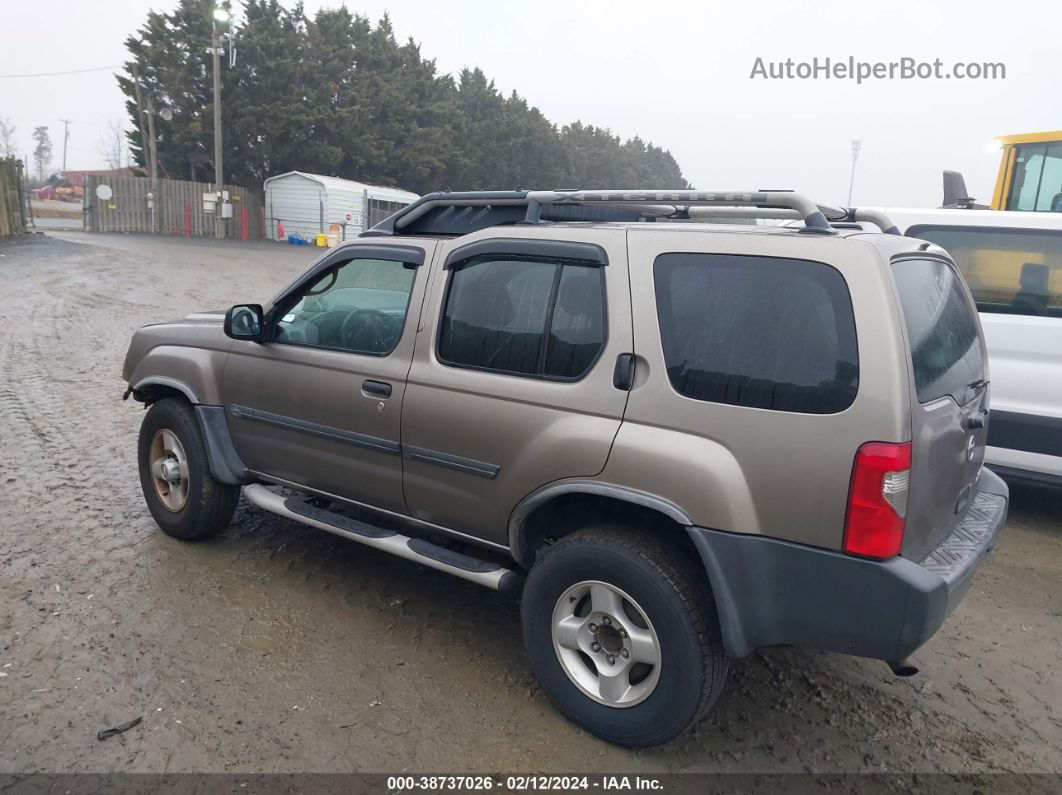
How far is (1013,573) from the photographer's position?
4.84 metres

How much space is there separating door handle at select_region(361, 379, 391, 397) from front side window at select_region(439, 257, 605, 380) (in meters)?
0.31

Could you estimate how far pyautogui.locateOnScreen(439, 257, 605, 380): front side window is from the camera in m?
3.20

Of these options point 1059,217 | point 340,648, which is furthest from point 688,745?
point 1059,217

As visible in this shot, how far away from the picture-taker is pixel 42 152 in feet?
382

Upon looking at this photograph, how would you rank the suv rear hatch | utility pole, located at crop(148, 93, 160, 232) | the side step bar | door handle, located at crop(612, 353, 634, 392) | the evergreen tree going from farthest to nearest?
1. the evergreen tree
2. utility pole, located at crop(148, 93, 160, 232)
3. the side step bar
4. door handle, located at crop(612, 353, 634, 392)
5. the suv rear hatch

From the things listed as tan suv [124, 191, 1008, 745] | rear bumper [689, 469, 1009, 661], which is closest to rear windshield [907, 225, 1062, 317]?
tan suv [124, 191, 1008, 745]

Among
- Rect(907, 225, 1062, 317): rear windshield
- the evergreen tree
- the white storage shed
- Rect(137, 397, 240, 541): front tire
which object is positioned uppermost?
the evergreen tree

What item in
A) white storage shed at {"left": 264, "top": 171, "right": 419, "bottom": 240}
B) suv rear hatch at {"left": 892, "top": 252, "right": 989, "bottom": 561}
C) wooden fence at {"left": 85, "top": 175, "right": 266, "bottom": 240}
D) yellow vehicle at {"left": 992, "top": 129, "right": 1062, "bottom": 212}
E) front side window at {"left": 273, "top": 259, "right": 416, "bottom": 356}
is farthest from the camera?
white storage shed at {"left": 264, "top": 171, "right": 419, "bottom": 240}

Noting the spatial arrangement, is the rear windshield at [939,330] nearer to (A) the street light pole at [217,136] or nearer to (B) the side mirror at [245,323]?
(B) the side mirror at [245,323]

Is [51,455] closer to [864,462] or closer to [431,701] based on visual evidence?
[431,701]

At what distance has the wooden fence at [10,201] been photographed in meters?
23.0

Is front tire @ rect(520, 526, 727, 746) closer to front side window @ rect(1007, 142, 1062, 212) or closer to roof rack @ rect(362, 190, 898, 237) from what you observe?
roof rack @ rect(362, 190, 898, 237)

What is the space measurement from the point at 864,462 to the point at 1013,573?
3.01 metres

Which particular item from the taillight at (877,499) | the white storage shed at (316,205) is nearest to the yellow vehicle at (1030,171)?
the taillight at (877,499)
